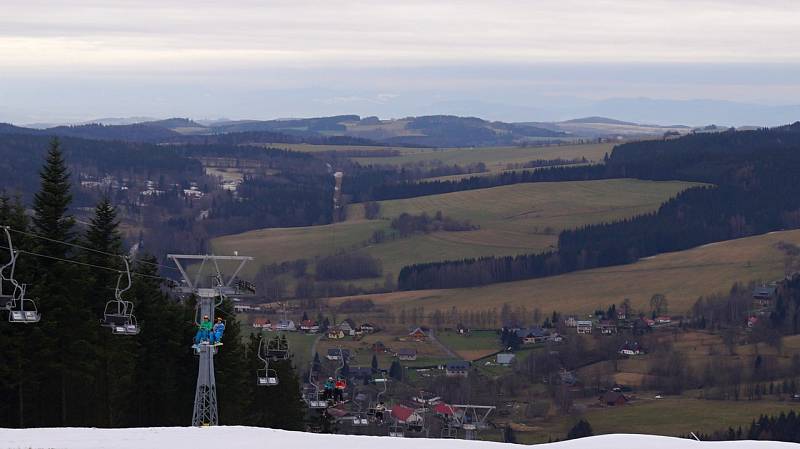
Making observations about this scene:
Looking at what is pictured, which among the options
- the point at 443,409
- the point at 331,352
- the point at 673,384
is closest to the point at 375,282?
the point at 331,352

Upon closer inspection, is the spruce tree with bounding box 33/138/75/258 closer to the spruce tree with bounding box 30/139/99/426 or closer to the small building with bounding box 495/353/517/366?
the spruce tree with bounding box 30/139/99/426

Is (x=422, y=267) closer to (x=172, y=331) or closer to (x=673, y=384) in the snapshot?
(x=673, y=384)

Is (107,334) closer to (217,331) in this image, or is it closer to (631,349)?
(217,331)

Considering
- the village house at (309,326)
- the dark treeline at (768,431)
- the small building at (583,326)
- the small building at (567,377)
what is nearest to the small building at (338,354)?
the village house at (309,326)

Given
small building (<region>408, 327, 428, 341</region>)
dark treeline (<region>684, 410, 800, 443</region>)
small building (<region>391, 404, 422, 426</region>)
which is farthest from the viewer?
small building (<region>408, 327, 428, 341</region>)

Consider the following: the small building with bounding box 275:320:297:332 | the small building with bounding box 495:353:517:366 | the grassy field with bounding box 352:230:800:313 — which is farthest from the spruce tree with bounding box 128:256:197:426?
the grassy field with bounding box 352:230:800:313

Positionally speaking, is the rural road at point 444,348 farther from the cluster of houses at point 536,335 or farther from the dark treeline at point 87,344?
the dark treeline at point 87,344
